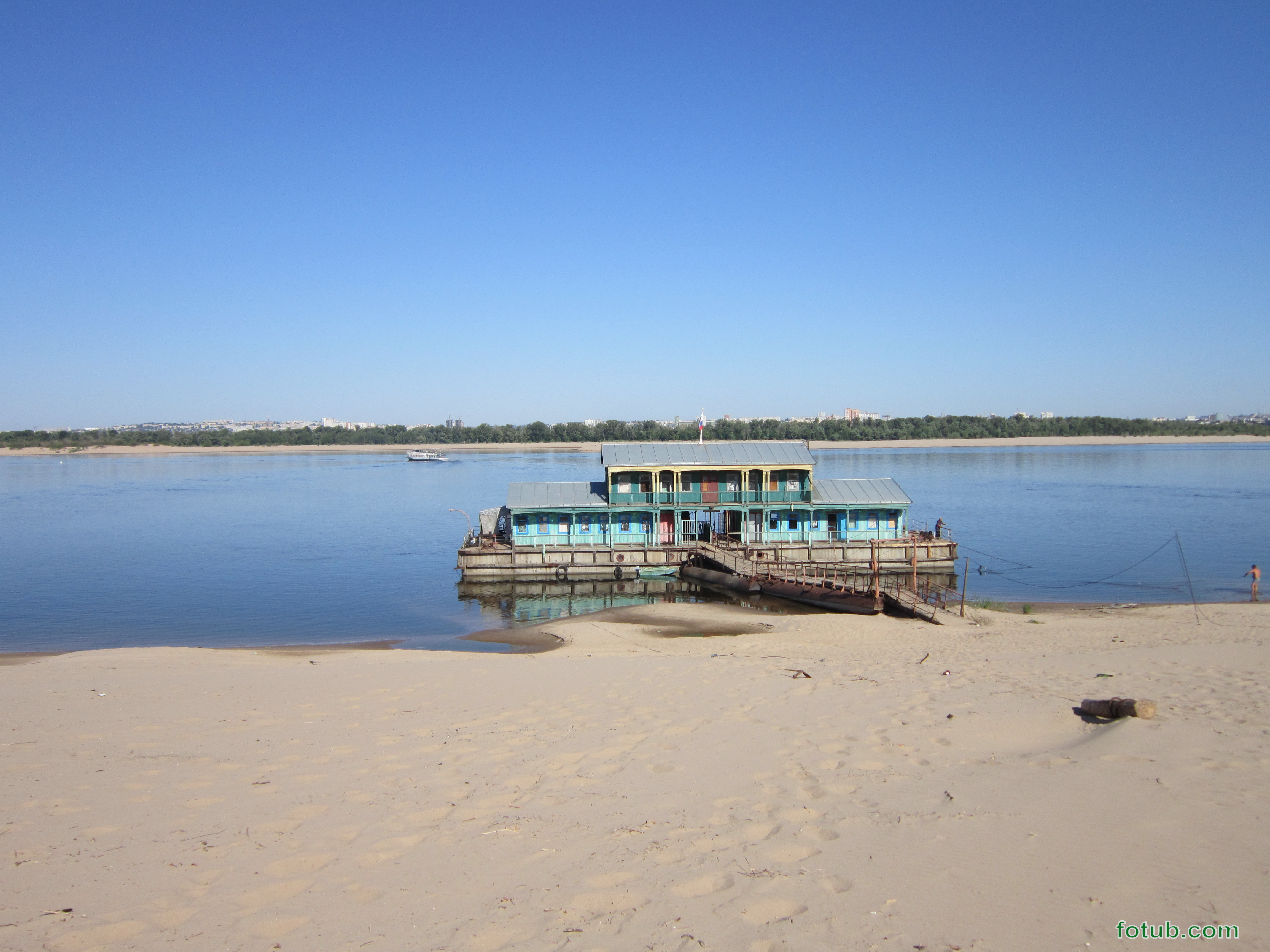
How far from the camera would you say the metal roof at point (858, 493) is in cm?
3947

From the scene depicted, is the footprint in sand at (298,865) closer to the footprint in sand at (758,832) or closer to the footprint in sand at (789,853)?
the footprint in sand at (758,832)

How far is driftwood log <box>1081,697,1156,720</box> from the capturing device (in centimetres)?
1013

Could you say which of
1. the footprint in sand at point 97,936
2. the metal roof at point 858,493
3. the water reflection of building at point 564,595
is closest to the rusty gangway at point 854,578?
the water reflection of building at point 564,595

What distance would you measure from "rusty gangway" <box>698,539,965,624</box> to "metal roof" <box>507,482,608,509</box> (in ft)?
19.5

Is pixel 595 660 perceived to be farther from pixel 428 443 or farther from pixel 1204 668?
pixel 428 443

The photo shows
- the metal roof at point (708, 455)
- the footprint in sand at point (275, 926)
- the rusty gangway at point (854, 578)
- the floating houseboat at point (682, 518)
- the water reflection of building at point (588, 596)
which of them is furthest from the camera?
the metal roof at point (708, 455)

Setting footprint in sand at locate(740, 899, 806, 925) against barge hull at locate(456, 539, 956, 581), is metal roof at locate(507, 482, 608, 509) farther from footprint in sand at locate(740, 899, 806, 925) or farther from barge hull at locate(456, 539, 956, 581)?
footprint in sand at locate(740, 899, 806, 925)

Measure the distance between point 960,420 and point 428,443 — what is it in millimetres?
126286

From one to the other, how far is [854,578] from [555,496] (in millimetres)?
15155

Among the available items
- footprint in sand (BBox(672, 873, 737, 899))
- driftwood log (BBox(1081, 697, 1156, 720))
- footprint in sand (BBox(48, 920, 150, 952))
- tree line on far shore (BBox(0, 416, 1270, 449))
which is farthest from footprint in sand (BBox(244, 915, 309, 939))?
tree line on far shore (BBox(0, 416, 1270, 449))

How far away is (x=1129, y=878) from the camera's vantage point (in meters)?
6.28

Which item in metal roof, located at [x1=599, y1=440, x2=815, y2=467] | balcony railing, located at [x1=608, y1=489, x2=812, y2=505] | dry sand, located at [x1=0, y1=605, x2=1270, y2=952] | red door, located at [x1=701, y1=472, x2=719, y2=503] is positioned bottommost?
dry sand, located at [x1=0, y1=605, x2=1270, y2=952]

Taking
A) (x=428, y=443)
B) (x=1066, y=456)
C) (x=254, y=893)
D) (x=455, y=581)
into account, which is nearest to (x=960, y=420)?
(x=1066, y=456)

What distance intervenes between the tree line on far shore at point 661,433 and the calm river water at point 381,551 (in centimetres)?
7708
